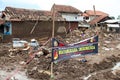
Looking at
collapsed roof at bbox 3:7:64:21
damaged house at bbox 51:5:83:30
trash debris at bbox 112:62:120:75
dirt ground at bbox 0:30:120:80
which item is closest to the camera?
dirt ground at bbox 0:30:120:80

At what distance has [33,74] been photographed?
1145 centimetres

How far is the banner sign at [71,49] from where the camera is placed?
9914 millimetres

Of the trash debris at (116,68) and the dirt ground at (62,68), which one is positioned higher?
the dirt ground at (62,68)

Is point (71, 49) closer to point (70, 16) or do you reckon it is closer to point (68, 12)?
point (68, 12)

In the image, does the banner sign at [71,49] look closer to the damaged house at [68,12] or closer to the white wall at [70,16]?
the damaged house at [68,12]

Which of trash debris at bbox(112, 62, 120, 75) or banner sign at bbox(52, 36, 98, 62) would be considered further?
trash debris at bbox(112, 62, 120, 75)

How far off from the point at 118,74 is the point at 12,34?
1474 cm

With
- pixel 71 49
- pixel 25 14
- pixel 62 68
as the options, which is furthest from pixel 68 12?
pixel 71 49

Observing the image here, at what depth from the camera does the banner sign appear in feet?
32.5

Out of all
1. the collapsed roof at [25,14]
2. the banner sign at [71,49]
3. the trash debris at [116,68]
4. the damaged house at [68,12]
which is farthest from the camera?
the damaged house at [68,12]

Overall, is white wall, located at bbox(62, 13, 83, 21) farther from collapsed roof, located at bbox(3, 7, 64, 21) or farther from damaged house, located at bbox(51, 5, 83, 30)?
collapsed roof, located at bbox(3, 7, 64, 21)

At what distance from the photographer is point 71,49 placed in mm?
10633

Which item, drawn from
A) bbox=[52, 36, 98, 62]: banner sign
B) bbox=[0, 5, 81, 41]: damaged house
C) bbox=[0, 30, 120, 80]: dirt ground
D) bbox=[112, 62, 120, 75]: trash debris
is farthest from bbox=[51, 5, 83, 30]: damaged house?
bbox=[52, 36, 98, 62]: banner sign

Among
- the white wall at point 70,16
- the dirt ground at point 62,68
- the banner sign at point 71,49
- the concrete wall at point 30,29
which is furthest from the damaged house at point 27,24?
the banner sign at point 71,49
